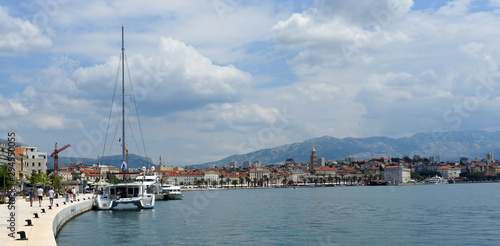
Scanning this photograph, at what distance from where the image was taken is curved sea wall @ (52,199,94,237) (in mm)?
31756

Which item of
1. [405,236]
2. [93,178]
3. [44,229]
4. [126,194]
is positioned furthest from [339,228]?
[93,178]

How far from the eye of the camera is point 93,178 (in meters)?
196

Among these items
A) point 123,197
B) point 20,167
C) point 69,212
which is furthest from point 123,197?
point 20,167

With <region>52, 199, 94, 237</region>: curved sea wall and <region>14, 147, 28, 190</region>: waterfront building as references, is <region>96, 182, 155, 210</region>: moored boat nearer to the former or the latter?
<region>52, 199, 94, 237</region>: curved sea wall

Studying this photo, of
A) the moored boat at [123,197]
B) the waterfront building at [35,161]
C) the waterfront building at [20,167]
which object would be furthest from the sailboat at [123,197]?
the waterfront building at [35,161]

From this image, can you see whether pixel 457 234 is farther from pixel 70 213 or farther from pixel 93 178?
pixel 93 178

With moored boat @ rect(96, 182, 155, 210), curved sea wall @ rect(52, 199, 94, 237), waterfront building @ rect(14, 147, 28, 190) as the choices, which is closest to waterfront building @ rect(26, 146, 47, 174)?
waterfront building @ rect(14, 147, 28, 190)

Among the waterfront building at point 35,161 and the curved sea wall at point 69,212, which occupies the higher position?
the waterfront building at point 35,161

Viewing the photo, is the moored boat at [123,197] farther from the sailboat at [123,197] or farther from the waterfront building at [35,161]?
the waterfront building at [35,161]

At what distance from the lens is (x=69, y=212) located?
40219mm

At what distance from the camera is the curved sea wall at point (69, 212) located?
104 ft

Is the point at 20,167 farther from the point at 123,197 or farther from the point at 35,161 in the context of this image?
the point at 123,197

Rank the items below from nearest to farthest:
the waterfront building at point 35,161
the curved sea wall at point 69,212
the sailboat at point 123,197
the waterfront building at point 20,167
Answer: the curved sea wall at point 69,212, the sailboat at point 123,197, the waterfront building at point 20,167, the waterfront building at point 35,161

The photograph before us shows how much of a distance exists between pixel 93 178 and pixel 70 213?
162066 mm
